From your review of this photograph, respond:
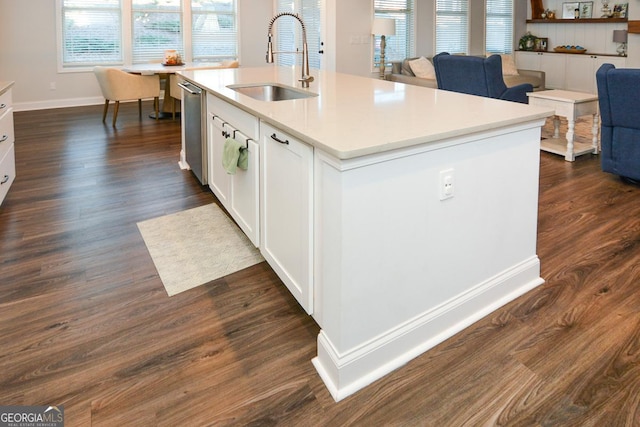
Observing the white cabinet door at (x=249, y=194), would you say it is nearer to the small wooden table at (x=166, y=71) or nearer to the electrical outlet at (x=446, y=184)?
the electrical outlet at (x=446, y=184)

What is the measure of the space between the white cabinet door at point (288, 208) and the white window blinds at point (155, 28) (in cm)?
706

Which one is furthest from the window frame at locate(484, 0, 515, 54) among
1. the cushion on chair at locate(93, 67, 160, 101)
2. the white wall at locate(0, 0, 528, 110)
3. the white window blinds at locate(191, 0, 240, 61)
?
the cushion on chair at locate(93, 67, 160, 101)

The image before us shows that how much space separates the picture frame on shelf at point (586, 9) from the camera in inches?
336

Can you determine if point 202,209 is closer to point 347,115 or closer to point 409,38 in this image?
point 347,115

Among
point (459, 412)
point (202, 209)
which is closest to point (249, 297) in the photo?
point (459, 412)

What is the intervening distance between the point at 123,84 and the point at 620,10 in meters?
8.02

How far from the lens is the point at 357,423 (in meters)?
1.56

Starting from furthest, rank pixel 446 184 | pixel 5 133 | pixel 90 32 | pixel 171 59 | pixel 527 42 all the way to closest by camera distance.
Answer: pixel 527 42, pixel 90 32, pixel 171 59, pixel 5 133, pixel 446 184

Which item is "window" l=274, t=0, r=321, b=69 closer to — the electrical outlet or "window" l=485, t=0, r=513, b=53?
"window" l=485, t=0, r=513, b=53

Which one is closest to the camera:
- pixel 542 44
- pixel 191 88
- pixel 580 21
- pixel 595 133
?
pixel 191 88

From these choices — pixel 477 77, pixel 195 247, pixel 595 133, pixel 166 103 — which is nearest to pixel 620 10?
pixel 595 133

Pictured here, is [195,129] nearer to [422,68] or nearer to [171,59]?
[171,59]

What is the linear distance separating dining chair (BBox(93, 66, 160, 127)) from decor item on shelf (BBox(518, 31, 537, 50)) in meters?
7.09

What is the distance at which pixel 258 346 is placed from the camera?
194 cm
